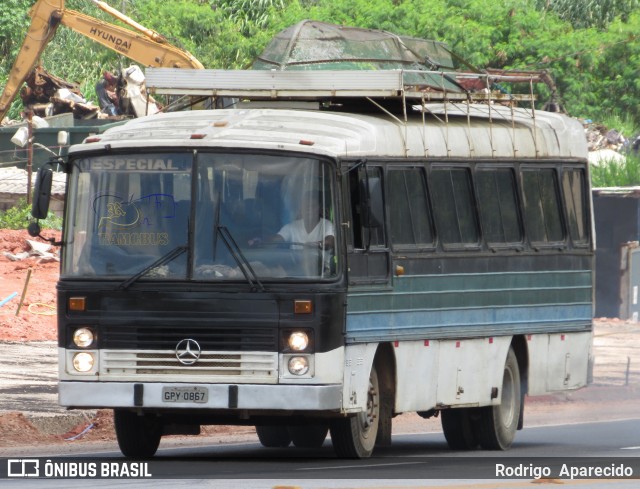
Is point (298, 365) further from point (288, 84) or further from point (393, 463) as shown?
point (288, 84)

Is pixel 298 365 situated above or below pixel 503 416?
above

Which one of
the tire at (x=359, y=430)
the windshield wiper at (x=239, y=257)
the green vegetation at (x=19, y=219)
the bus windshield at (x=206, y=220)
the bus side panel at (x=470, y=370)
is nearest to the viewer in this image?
the windshield wiper at (x=239, y=257)

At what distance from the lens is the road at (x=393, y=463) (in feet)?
34.3

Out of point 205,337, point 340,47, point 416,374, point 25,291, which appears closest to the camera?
point 205,337

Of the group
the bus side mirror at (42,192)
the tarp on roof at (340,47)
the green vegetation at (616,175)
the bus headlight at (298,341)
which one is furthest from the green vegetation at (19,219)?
the bus headlight at (298,341)

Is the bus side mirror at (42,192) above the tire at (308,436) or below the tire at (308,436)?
above

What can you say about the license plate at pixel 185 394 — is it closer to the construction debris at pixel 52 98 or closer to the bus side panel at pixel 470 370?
the bus side panel at pixel 470 370

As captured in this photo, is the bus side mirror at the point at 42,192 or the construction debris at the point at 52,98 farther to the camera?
the construction debris at the point at 52,98

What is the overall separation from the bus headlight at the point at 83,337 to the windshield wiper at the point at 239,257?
3.94 ft

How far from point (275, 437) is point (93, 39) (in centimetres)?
2746

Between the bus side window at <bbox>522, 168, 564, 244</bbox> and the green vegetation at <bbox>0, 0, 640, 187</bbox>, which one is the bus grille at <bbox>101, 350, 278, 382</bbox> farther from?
the green vegetation at <bbox>0, 0, 640, 187</bbox>

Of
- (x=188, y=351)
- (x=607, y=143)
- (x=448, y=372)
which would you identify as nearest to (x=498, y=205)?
(x=448, y=372)

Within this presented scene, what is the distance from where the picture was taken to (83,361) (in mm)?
12039

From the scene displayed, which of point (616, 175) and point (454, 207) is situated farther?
point (616, 175)
